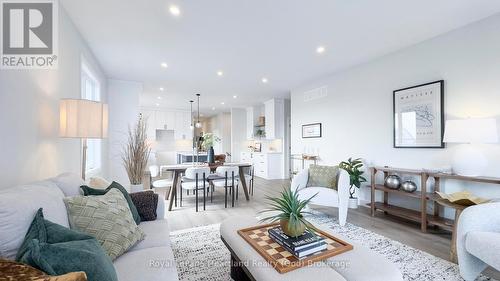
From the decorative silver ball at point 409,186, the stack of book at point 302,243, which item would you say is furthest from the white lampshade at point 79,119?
the decorative silver ball at point 409,186

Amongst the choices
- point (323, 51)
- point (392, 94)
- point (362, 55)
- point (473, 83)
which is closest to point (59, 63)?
point (323, 51)

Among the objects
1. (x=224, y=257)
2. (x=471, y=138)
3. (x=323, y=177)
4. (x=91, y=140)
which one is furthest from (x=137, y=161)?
(x=471, y=138)

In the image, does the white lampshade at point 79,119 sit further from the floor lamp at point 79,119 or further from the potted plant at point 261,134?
the potted plant at point 261,134

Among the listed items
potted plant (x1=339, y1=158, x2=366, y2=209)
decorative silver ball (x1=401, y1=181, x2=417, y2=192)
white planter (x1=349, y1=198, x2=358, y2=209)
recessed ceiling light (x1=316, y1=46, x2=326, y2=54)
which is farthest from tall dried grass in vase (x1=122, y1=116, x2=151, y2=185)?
decorative silver ball (x1=401, y1=181, x2=417, y2=192)

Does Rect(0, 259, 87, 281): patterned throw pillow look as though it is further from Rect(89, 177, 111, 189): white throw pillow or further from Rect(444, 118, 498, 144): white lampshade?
Rect(444, 118, 498, 144): white lampshade

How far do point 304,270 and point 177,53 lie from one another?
3460 mm

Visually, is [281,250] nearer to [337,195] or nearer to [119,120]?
[337,195]

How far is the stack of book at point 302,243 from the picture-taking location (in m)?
1.35

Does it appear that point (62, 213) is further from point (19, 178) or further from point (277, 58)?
point (277, 58)

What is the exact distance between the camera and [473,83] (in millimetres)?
2732

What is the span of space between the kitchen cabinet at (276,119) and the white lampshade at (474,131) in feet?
15.5

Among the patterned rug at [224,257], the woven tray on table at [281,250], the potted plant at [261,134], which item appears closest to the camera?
the woven tray on table at [281,250]

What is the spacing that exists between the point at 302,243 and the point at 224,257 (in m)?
1.11

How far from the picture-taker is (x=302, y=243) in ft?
4.56
